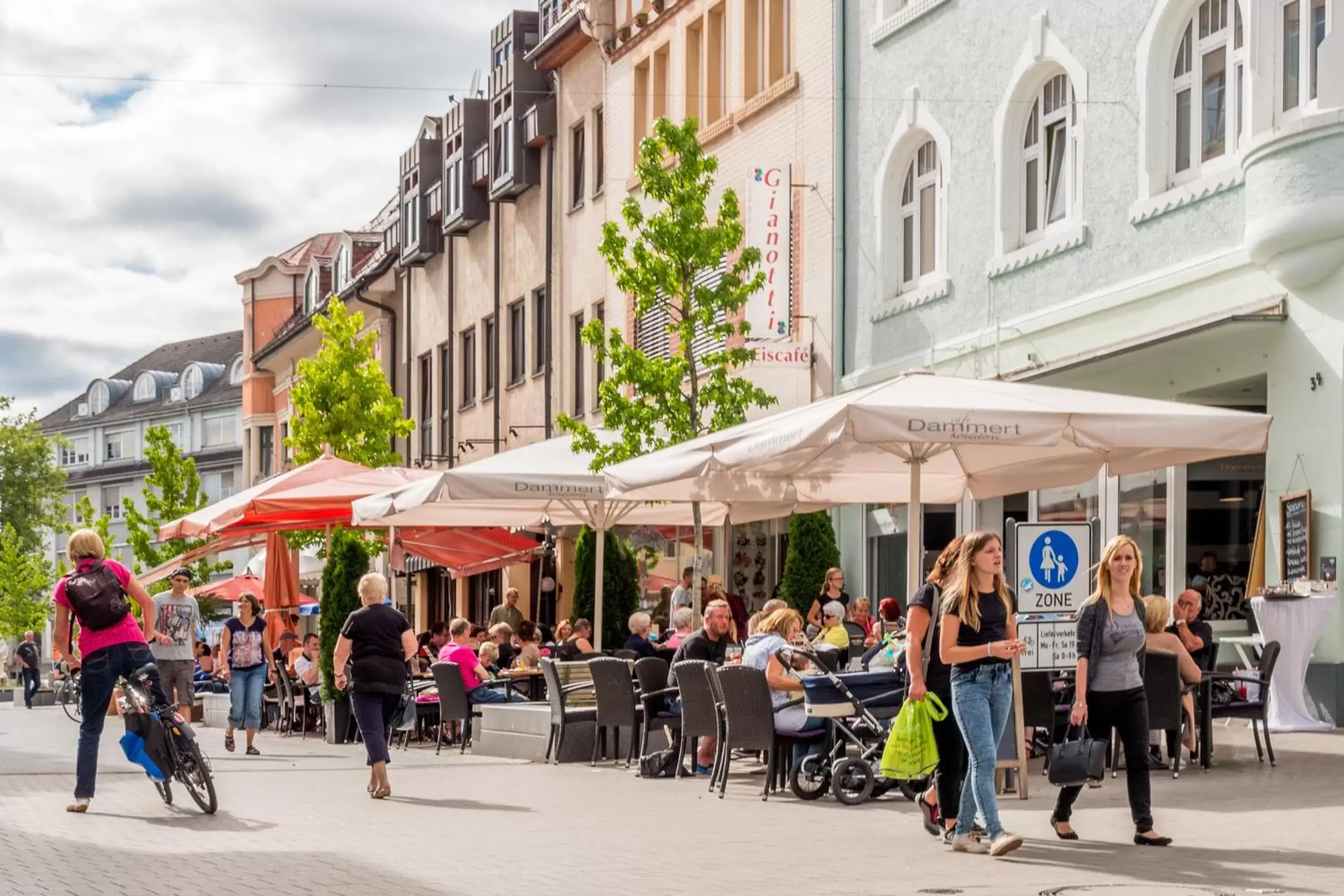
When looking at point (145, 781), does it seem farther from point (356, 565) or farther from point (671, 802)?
point (356, 565)

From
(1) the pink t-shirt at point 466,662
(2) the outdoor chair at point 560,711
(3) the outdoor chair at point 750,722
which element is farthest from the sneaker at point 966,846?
(1) the pink t-shirt at point 466,662

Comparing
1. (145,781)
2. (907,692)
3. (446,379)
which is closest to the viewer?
(907,692)

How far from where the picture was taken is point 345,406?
41031 mm

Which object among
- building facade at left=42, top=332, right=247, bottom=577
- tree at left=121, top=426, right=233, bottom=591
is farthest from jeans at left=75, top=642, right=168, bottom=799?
building facade at left=42, top=332, right=247, bottom=577

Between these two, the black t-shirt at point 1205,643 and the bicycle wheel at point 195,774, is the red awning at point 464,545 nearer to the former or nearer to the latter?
the black t-shirt at point 1205,643

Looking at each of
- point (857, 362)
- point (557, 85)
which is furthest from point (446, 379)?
point (857, 362)

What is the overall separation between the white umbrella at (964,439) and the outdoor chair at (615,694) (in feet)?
4.96

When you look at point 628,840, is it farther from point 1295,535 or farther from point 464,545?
point 464,545

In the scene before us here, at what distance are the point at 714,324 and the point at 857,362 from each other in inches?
121

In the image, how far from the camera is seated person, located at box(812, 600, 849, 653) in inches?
818

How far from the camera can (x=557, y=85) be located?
41.2 meters

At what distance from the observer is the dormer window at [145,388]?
114m

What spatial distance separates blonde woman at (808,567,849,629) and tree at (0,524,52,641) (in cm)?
7223

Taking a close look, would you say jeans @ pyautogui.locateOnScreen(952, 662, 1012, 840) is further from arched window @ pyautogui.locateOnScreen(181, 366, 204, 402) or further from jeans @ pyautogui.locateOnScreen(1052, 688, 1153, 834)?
arched window @ pyautogui.locateOnScreen(181, 366, 204, 402)
